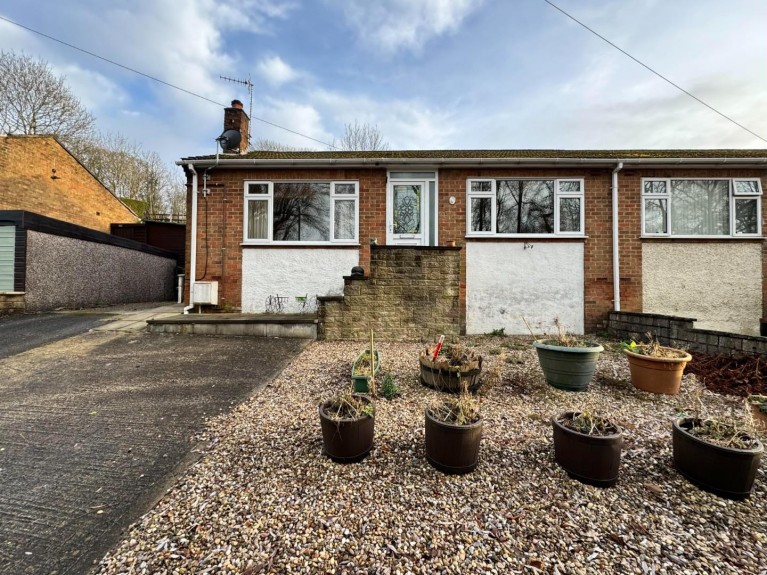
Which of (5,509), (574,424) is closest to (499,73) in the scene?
(574,424)

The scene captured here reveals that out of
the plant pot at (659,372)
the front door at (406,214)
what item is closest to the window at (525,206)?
the front door at (406,214)

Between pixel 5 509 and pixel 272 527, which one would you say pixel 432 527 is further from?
pixel 5 509

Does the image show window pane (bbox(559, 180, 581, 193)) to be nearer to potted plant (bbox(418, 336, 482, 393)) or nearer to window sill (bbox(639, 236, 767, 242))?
window sill (bbox(639, 236, 767, 242))

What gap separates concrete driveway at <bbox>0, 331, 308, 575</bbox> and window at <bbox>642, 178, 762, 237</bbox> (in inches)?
309

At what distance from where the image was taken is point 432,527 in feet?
5.17

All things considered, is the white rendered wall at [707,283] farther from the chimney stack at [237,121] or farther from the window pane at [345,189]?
the chimney stack at [237,121]

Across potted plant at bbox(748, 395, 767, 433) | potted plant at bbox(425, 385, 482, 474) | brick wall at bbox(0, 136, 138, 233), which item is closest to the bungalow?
potted plant at bbox(748, 395, 767, 433)

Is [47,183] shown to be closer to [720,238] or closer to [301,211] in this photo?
[301,211]

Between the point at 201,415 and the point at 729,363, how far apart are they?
6.10 metres

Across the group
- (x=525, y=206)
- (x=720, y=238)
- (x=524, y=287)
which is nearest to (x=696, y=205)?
(x=720, y=238)

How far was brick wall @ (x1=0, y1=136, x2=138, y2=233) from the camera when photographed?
11.6 meters

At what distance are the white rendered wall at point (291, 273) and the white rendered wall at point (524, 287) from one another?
2.75 metres

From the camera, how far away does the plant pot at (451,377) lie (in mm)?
3328

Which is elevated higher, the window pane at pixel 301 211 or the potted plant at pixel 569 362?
the window pane at pixel 301 211
